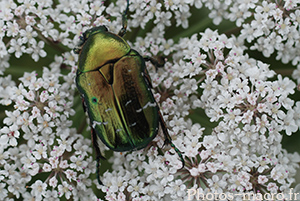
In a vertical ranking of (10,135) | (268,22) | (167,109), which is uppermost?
(268,22)

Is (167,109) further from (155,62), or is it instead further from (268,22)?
(268,22)

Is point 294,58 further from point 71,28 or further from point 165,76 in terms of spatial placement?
point 71,28

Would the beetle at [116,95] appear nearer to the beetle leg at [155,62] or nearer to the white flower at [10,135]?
the beetle leg at [155,62]

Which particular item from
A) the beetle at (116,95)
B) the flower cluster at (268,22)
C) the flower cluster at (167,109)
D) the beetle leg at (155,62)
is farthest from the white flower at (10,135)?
the flower cluster at (268,22)

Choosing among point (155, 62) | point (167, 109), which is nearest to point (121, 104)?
point (167, 109)

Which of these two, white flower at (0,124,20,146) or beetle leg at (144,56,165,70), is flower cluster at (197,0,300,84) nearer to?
beetle leg at (144,56,165,70)

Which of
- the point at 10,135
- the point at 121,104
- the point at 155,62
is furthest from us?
the point at 155,62

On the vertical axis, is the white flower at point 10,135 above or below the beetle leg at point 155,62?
below
